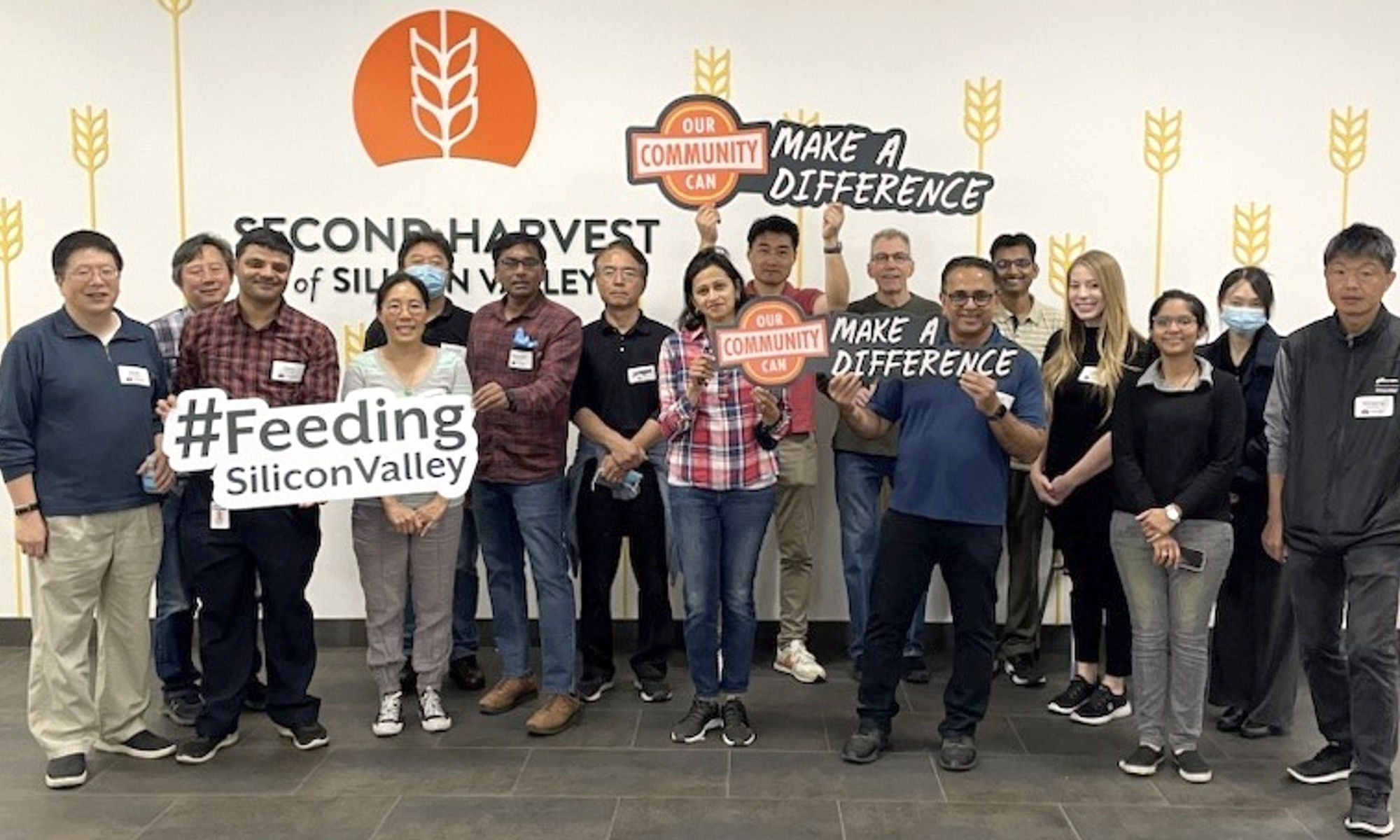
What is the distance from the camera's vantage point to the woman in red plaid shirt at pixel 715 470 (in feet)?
11.3

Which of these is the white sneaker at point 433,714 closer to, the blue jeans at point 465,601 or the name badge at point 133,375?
the blue jeans at point 465,601

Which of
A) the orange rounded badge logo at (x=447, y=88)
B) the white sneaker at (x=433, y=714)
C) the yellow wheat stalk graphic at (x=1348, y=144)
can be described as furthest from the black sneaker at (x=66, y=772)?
the yellow wheat stalk graphic at (x=1348, y=144)

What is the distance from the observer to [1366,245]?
2.99 metres

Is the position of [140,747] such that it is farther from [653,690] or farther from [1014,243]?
[1014,243]

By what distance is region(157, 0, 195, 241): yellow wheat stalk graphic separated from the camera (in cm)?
457

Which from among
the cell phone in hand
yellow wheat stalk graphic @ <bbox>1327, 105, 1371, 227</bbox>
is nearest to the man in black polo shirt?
the cell phone in hand

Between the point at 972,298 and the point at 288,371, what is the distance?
2132mm

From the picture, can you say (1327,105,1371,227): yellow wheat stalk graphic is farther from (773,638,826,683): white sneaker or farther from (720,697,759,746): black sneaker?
(720,697,759,746): black sneaker

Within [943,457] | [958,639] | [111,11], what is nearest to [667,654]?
[958,639]

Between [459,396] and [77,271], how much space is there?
1.16m

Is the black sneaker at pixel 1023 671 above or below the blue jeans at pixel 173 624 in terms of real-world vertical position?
below

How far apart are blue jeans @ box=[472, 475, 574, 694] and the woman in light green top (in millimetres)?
169

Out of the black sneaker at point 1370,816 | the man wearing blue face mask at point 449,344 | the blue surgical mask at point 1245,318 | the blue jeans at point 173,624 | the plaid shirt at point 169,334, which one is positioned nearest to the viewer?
the black sneaker at point 1370,816

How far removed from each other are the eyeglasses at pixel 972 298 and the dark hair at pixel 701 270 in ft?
2.25
